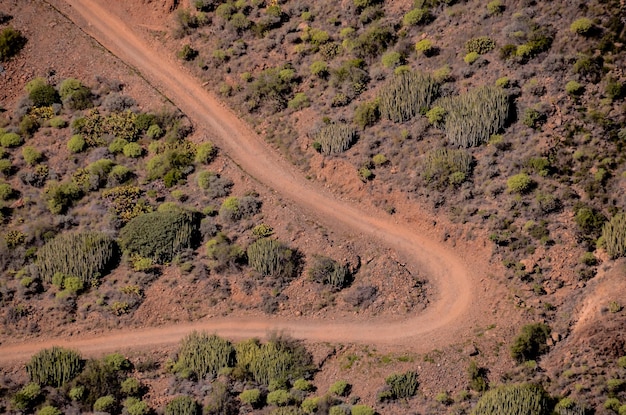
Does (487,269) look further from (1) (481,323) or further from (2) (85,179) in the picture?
(2) (85,179)

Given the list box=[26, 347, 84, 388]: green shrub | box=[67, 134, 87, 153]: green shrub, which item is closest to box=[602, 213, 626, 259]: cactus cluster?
box=[26, 347, 84, 388]: green shrub

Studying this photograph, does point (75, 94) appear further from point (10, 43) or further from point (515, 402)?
point (515, 402)

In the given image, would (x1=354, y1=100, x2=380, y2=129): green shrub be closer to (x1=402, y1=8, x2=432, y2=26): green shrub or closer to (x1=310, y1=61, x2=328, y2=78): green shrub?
(x1=310, y1=61, x2=328, y2=78): green shrub

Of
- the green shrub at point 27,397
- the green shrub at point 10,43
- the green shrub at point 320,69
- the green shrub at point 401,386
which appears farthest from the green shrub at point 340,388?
the green shrub at point 10,43

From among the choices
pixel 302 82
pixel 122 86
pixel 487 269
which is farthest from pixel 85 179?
pixel 487 269

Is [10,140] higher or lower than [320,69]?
lower

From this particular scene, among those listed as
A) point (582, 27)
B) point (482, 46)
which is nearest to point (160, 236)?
point (482, 46)
